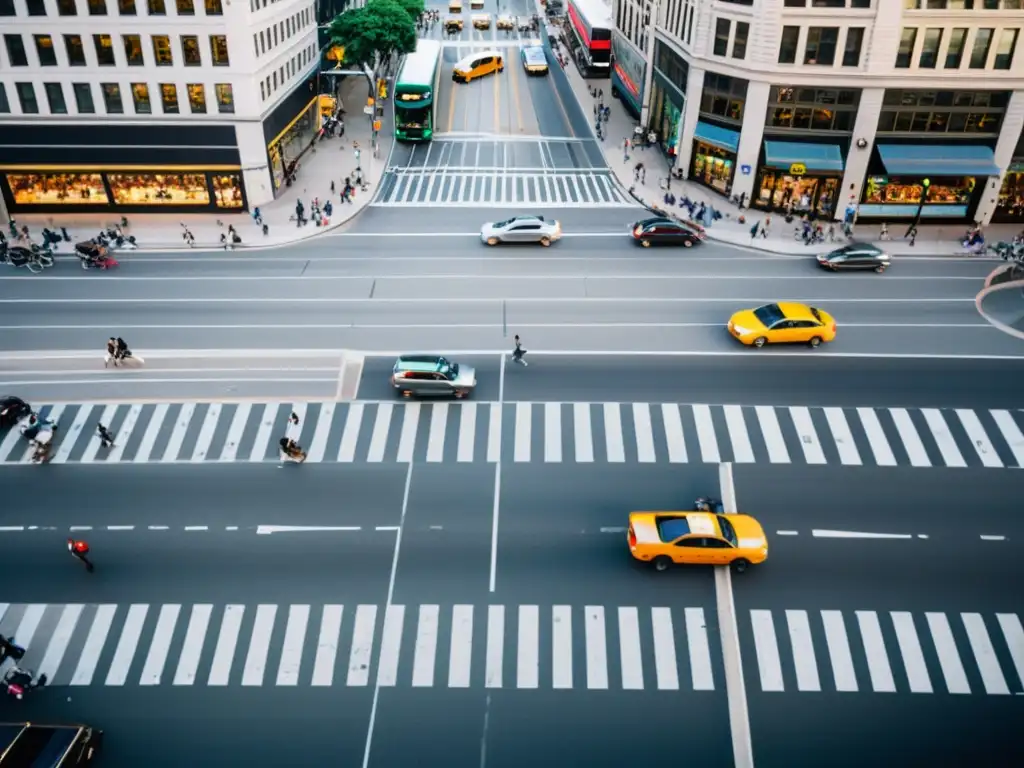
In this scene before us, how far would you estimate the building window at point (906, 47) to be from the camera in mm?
47000

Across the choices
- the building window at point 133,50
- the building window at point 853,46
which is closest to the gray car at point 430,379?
the building window at point 133,50

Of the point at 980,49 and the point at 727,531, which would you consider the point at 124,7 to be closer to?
the point at 727,531

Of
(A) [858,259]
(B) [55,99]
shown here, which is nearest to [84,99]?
(B) [55,99]

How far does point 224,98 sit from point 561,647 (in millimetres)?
41727

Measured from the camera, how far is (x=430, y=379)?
3341 cm

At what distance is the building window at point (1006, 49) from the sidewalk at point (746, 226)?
10.1 m

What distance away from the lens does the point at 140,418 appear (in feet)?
109

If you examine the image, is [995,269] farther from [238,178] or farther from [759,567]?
[238,178]

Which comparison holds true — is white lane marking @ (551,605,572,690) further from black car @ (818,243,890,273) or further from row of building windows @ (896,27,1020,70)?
row of building windows @ (896,27,1020,70)

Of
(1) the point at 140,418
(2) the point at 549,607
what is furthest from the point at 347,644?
(1) the point at 140,418

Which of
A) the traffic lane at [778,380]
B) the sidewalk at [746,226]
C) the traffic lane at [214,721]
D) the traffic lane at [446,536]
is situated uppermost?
the sidewalk at [746,226]

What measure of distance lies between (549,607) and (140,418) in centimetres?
2011

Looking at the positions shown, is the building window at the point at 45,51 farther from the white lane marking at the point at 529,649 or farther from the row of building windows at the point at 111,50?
the white lane marking at the point at 529,649

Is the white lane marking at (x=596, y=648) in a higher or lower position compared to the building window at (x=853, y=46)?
lower
